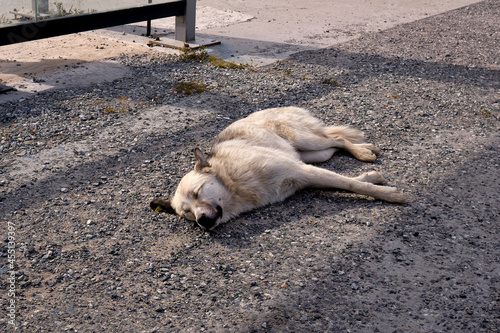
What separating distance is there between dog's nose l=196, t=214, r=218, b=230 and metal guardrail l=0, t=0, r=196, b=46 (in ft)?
15.6

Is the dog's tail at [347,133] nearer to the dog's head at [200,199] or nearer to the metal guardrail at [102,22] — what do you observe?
the dog's head at [200,199]

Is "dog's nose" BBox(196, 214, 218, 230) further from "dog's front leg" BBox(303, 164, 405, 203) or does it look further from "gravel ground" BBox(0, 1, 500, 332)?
"dog's front leg" BBox(303, 164, 405, 203)

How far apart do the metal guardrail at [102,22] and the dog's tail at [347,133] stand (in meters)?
4.49

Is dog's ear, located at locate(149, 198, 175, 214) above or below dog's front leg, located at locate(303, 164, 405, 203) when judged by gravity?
below

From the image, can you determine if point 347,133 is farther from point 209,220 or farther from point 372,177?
point 209,220

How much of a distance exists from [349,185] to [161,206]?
1.75 metres

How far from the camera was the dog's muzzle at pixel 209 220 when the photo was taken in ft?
13.7

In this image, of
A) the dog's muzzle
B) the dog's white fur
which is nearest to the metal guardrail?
the dog's white fur

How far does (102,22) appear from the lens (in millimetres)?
8414

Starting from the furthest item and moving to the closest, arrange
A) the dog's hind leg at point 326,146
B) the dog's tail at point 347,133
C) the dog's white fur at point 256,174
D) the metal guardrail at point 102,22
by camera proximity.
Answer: the metal guardrail at point 102,22
the dog's tail at point 347,133
the dog's hind leg at point 326,146
the dog's white fur at point 256,174

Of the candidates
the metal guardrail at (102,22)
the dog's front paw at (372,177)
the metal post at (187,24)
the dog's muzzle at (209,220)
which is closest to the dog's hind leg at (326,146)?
the dog's front paw at (372,177)

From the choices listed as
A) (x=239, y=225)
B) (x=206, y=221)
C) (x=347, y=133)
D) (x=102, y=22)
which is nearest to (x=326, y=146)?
(x=347, y=133)

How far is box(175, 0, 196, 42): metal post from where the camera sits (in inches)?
374

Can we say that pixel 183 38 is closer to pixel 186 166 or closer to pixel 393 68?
pixel 393 68
